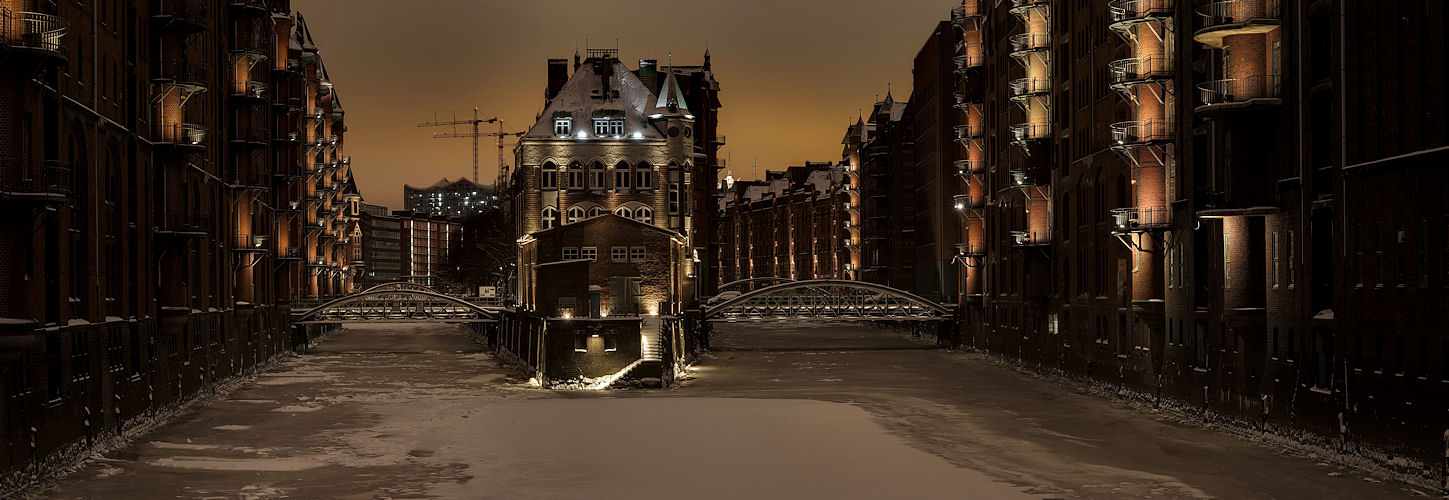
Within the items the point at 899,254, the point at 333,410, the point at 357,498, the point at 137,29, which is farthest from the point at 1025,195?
the point at 899,254

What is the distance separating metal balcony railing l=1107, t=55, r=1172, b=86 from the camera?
162ft

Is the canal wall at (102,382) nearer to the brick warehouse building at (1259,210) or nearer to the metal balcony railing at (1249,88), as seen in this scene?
the brick warehouse building at (1259,210)

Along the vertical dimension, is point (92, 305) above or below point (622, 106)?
below

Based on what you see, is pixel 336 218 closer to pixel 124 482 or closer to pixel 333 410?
pixel 333 410

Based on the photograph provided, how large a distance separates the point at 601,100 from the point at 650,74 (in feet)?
45.3

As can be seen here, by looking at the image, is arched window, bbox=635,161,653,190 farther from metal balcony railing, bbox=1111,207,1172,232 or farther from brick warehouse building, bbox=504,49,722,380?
metal balcony railing, bbox=1111,207,1172,232

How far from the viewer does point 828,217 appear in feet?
589

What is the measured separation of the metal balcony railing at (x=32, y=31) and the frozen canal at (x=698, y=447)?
9.55m

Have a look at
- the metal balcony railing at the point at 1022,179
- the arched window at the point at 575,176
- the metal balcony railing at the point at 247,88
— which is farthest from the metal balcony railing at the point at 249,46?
the metal balcony railing at the point at 1022,179

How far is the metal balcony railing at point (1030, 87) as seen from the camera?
71375 mm

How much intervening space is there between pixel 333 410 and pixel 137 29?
1560 centimetres

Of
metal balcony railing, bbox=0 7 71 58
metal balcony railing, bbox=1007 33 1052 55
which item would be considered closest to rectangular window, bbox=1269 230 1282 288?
metal balcony railing, bbox=0 7 71 58

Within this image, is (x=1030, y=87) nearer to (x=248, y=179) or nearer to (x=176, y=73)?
(x=248, y=179)

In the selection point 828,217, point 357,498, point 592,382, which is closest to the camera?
point 357,498
